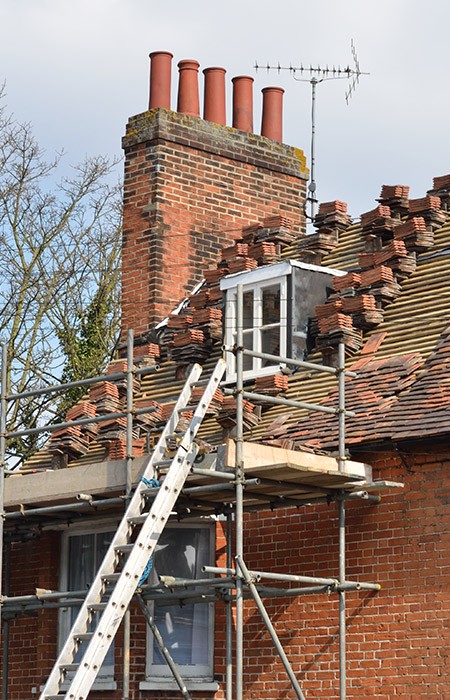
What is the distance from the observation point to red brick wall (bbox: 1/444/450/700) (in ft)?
46.0

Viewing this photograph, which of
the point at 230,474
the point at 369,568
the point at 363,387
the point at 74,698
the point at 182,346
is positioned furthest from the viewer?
the point at 182,346

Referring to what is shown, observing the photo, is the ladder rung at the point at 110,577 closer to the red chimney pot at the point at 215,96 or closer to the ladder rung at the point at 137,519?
the ladder rung at the point at 137,519

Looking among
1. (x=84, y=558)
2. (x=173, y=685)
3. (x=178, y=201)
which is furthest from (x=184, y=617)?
(x=178, y=201)

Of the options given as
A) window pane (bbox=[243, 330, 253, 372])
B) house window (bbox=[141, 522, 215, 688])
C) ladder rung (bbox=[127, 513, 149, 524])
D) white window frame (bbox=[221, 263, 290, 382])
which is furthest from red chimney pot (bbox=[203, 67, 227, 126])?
ladder rung (bbox=[127, 513, 149, 524])

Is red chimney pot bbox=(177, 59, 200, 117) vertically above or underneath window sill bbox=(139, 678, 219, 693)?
above

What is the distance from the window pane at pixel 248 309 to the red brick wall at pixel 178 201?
2.29 metres

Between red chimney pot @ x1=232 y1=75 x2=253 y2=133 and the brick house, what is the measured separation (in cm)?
41

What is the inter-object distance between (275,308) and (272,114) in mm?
5526

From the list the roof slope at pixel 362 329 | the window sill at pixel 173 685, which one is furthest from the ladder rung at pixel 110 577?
the window sill at pixel 173 685

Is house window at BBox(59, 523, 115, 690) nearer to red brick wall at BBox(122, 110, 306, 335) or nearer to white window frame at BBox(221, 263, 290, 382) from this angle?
white window frame at BBox(221, 263, 290, 382)

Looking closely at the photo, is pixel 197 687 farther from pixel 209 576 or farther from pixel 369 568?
pixel 369 568

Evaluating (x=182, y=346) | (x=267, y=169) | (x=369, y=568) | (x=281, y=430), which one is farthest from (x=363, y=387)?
(x=267, y=169)

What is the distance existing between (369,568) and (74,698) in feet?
11.1

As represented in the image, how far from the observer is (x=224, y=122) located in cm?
2158
